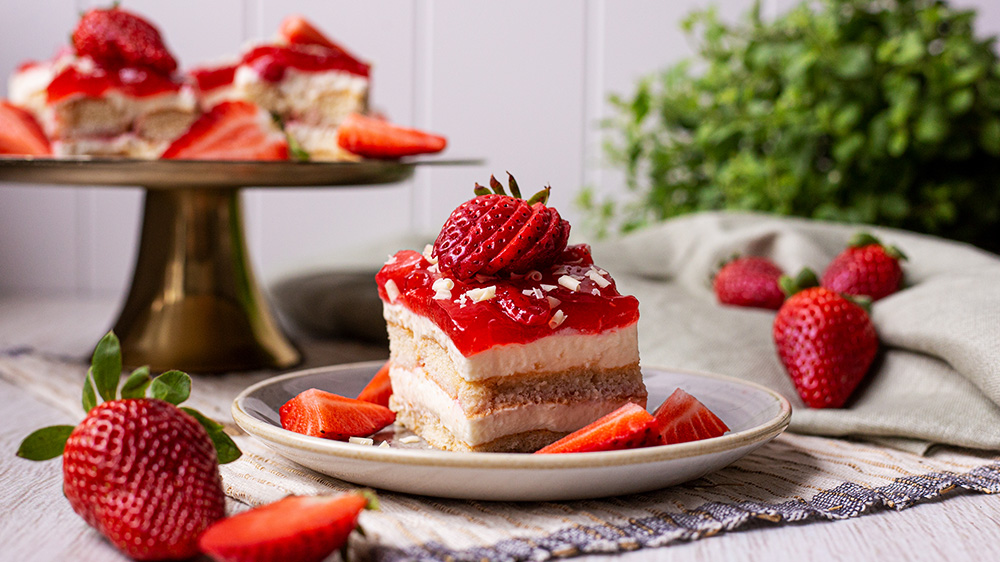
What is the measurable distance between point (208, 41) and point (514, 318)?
256 centimetres

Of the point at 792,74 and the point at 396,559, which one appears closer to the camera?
the point at 396,559

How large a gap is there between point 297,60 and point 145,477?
1533 mm

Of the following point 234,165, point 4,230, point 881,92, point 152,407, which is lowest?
point 4,230

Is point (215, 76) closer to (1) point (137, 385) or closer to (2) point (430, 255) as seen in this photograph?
(2) point (430, 255)

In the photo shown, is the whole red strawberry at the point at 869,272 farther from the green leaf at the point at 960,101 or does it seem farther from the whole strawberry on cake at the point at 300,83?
the whole strawberry on cake at the point at 300,83

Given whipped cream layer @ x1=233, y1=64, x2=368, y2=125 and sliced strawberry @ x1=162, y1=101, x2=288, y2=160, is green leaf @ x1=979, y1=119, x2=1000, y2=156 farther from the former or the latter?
sliced strawberry @ x1=162, y1=101, x2=288, y2=160

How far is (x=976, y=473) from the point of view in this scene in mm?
1159

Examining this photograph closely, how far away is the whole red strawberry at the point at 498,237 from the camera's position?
1.06 m

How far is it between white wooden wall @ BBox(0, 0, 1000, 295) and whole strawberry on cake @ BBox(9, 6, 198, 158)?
124 cm

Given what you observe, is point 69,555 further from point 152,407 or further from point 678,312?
point 678,312

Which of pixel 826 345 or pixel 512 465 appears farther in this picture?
pixel 826 345

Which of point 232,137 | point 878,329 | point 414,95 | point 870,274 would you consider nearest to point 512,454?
point 878,329

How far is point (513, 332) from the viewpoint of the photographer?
41.7 inches

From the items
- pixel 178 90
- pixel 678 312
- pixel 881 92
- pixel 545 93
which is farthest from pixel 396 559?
pixel 545 93
